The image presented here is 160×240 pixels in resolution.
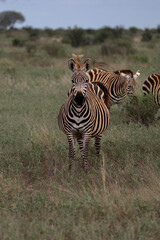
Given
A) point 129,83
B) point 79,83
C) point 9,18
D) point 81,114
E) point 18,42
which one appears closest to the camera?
point 79,83

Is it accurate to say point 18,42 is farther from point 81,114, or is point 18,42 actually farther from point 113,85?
point 81,114

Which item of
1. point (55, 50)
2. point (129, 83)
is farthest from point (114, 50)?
point (129, 83)

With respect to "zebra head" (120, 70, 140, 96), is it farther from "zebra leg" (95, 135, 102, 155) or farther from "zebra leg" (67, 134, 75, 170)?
"zebra leg" (67, 134, 75, 170)

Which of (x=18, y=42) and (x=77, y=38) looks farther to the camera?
(x=18, y=42)

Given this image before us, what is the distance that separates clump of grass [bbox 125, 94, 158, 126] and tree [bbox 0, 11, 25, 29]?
63438 mm

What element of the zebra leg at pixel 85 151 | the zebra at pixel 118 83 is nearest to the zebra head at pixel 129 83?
the zebra at pixel 118 83

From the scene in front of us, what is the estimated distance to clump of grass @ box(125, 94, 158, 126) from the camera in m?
9.12

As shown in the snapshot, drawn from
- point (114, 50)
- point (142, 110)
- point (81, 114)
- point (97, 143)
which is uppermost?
point (114, 50)

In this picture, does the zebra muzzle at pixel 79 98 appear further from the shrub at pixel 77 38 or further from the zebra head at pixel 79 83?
the shrub at pixel 77 38

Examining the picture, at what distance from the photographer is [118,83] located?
401 inches

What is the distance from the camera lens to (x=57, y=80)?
16.0m

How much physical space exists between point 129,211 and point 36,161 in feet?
8.05

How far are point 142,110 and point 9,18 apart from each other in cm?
6479

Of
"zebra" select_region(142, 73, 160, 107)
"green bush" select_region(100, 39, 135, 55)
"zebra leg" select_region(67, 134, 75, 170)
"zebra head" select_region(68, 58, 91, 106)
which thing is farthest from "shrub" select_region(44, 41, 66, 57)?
"zebra head" select_region(68, 58, 91, 106)
